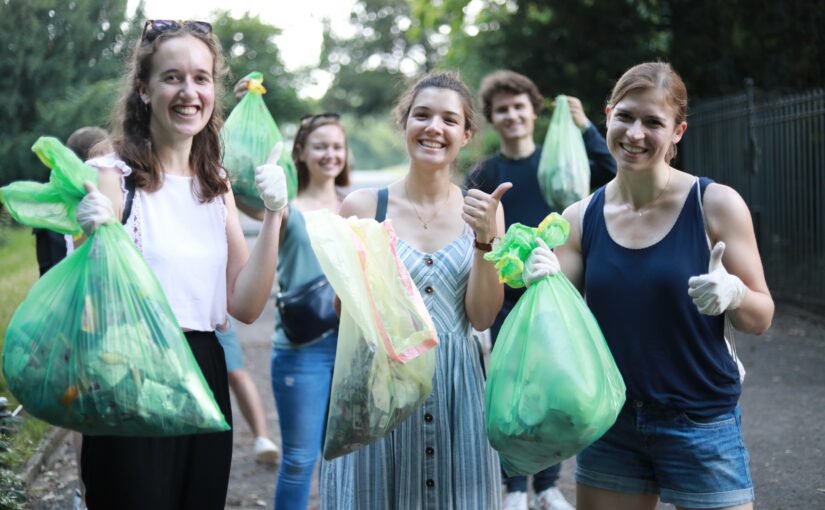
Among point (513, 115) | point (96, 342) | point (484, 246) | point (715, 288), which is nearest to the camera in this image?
point (96, 342)

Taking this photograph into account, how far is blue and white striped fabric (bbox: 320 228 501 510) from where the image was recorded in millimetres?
2793

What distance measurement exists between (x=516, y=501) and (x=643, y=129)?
93.3 inches

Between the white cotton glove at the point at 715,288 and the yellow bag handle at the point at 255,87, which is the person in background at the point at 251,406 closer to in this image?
the yellow bag handle at the point at 255,87

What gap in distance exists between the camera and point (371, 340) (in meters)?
2.51

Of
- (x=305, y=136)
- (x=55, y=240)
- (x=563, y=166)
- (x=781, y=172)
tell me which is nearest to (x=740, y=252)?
(x=563, y=166)

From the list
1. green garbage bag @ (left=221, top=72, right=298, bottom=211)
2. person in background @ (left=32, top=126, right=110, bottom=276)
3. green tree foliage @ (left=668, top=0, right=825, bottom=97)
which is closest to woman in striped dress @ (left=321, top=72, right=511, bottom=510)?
green garbage bag @ (left=221, top=72, right=298, bottom=211)

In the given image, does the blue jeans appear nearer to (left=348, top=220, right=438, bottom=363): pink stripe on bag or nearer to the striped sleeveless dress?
the striped sleeveless dress

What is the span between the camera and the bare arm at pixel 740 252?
99.2 inches

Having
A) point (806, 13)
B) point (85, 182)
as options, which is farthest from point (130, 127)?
point (806, 13)

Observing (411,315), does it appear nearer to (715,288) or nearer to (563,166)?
(715,288)

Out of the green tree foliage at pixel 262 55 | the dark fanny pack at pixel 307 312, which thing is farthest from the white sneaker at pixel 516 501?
the green tree foliage at pixel 262 55

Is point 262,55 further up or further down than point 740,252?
further up

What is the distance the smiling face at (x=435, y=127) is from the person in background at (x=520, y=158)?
1493mm

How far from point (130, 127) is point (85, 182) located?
444mm
